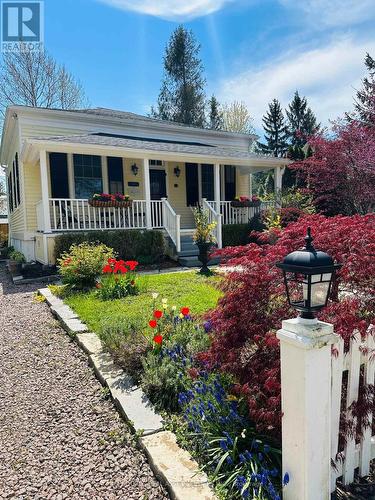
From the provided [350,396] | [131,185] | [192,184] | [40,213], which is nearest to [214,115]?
[192,184]

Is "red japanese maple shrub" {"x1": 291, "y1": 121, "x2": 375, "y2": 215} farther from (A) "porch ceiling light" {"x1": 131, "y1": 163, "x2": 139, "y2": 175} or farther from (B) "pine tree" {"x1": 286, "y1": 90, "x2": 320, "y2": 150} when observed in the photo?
(B) "pine tree" {"x1": 286, "y1": 90, "x2": 320, "y2": 150}

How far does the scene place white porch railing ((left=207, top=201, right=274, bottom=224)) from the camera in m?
12.6

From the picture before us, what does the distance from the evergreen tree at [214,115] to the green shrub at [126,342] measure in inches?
1146

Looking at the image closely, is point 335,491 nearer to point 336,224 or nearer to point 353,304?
point 353,304

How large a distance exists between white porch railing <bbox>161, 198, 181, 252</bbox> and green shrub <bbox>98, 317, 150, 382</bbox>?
6207mm

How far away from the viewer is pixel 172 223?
10.6m

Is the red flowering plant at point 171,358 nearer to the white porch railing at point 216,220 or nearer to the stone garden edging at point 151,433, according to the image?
the stone garden edging at point 151,433

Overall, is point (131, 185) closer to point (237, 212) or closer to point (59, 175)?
point (59, 175)

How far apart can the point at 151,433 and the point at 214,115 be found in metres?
31.7

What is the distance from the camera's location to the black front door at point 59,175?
11.0 meters

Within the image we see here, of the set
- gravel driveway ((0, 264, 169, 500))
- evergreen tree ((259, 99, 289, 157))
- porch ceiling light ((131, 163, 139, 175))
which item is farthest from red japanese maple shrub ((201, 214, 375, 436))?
evergreen tree ((259, 99, 289, 157))

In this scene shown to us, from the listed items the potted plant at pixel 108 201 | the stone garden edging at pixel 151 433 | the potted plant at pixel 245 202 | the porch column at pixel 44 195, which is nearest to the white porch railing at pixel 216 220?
the potted plant at pixel 245 202

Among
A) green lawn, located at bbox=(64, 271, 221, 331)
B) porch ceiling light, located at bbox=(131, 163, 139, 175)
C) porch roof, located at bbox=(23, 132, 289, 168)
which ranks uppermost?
porch roof, located at bbox=(23, 132, 289, 168)

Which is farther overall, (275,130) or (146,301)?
(275,130)
